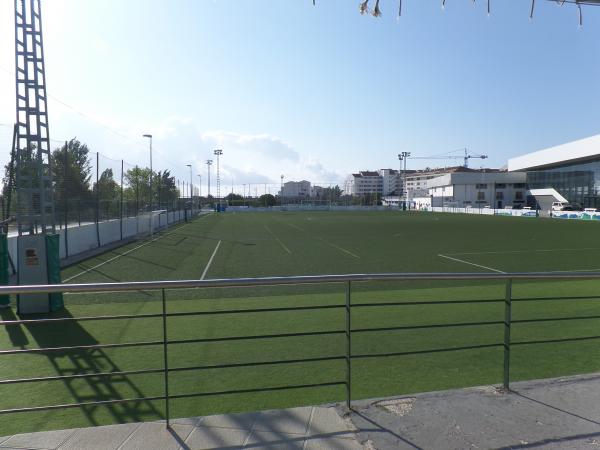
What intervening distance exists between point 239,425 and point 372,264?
41.2 ft

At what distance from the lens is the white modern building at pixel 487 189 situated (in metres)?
87.6

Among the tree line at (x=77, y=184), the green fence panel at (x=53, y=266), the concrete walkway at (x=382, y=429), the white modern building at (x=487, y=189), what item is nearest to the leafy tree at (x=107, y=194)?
Answer: the tree line at (x=77, y=184)

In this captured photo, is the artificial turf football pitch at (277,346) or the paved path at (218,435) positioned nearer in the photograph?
the paved path at (218,435)

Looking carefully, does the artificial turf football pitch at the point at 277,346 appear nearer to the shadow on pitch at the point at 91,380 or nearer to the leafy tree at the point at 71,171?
the shadow on pitch at the point at 91,380

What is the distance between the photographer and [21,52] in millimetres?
8539

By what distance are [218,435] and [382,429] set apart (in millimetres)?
1075

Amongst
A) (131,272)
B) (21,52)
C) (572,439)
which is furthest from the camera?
(131,272)

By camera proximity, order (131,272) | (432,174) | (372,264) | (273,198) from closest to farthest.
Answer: (131,272)
(372,264)
(273,198)
(432,174)

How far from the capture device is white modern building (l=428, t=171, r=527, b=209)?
8762 cm

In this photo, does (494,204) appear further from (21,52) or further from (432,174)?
(21,52)

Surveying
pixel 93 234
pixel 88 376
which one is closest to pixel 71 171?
pixel 93 234

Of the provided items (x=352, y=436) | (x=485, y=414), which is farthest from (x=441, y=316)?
(x=352, y=436)

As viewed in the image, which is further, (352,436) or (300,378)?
(300,378)

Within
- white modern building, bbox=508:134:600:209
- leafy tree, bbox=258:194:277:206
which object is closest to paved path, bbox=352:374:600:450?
white modern building, bbox=508:134:600:209
